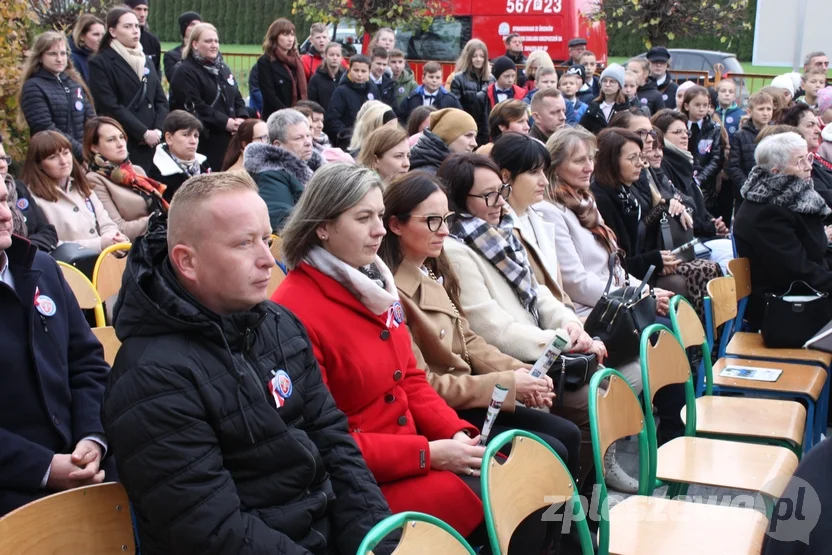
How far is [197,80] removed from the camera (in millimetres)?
7633

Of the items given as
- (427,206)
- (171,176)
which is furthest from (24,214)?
(427,206)

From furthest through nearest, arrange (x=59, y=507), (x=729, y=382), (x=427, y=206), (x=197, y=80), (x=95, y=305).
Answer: (x=197, y=80) < (x=729, y=382) < (x=95, y=305) < (x=427, y=206) < (x=59, y=507)

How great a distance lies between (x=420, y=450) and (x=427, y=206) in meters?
1.01

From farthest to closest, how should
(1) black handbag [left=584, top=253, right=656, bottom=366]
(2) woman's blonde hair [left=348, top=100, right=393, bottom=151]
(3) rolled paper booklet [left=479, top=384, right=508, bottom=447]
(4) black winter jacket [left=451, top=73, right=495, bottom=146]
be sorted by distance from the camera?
(4) black winter jacket [left=451, top=73, right=495, bottom=146], (2) woman's blonde hair [left=348, top=100, right=393, bottom=151], (1) black handbag [left=584, top=253, right=656, bottom=366], (3) rolled paper booklet [left=479, top=384, right=508, bottom=447]

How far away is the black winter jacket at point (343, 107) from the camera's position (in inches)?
351

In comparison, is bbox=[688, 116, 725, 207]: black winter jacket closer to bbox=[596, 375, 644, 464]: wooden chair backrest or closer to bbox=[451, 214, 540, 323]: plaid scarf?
bbox=[451, 214, 540, 323]: plaid scarf

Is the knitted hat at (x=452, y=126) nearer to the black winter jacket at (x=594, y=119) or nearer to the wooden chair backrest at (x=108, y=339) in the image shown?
the wooden chair backrest at (x=108, y=339)

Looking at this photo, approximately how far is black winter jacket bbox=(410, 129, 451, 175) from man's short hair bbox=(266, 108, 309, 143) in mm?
897

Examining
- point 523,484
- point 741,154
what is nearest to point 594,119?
point 741,154

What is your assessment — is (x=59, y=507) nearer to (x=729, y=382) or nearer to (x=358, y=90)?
(x=729, y=382)

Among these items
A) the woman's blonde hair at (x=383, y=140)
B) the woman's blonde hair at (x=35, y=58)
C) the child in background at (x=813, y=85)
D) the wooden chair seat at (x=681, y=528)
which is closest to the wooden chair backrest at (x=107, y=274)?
the woman's blonde hair at (x=383, y=140)

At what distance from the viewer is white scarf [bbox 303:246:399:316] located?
2.79 meters

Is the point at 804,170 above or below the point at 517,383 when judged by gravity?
above

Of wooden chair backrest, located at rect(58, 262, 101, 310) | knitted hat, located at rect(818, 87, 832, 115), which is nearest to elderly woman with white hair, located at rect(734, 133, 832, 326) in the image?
wooden chair backrest, located at rect(58, 262, 101, 310)
